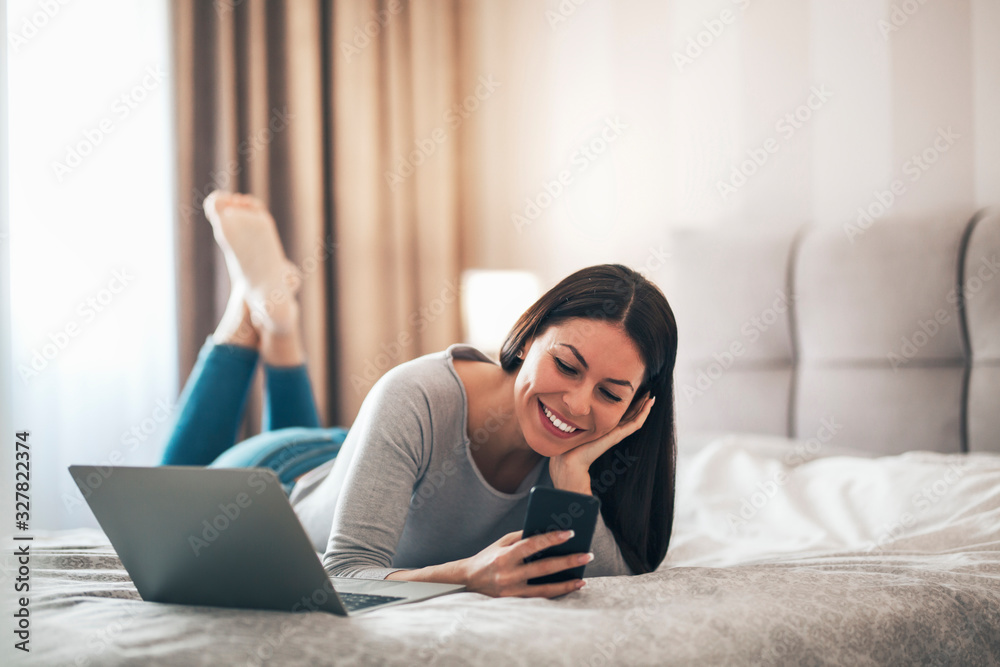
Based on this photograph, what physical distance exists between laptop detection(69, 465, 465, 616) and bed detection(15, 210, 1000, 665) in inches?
1.0

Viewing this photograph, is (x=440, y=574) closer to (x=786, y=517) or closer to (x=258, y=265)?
(x=786, y=517)

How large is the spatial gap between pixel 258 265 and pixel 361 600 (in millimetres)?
1348

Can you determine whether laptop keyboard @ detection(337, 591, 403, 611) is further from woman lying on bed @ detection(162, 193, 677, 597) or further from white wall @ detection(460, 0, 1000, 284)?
white wall @ detection(460, 0, 1000, 284)

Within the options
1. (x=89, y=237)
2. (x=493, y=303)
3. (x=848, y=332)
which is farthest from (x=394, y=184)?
(x=848, y=332)

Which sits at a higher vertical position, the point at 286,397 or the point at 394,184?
the point at 394,184

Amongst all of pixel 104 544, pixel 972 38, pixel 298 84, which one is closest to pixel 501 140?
pixel 298 84

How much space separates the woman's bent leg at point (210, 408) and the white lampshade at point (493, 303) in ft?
3.22

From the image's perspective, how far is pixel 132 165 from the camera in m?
2.55

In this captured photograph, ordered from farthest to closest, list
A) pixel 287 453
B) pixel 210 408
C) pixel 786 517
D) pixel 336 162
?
1. pixel 336 162
2. pixel 210 408
3. pixel 287 453
4. pixel 786 517

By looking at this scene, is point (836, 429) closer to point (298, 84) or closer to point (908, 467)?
point (908, 467)

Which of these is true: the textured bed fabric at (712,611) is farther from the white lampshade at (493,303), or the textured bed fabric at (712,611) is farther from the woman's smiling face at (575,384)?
the white lampshade at (493,303)

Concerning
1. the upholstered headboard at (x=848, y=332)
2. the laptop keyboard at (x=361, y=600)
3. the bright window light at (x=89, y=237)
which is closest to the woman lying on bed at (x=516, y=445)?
the laptop keyboard at (x=361, y=600)

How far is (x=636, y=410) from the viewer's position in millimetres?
Answer: 1222

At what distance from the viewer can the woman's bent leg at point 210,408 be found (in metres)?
1.94
